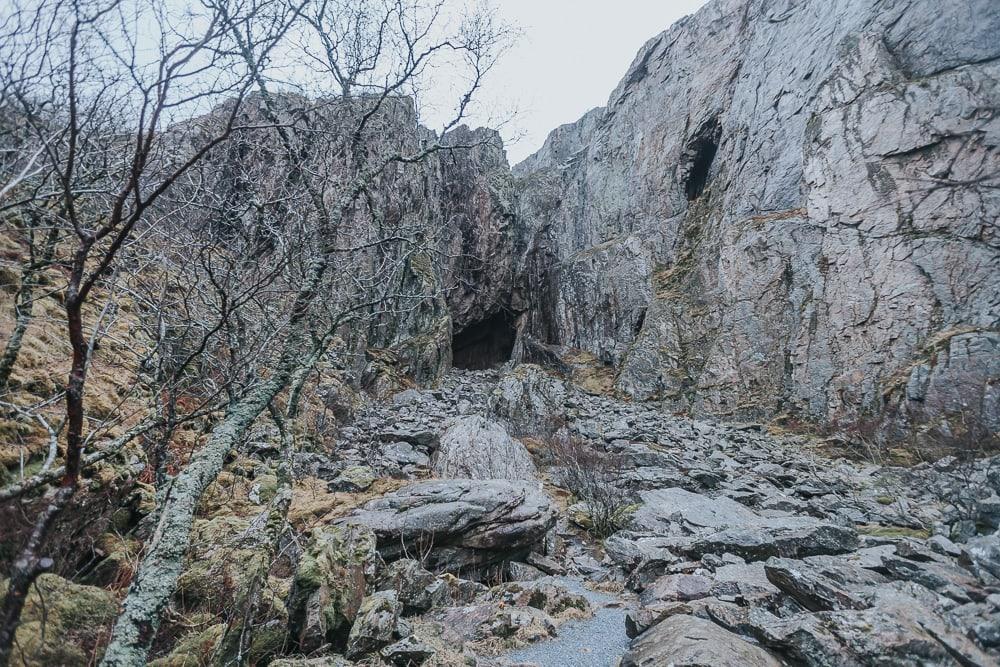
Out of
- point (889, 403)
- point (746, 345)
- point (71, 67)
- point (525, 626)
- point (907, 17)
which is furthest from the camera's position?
point (746, 345)

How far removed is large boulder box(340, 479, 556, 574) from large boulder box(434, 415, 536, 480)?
10.3 feet

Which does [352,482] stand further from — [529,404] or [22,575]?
[529,404]

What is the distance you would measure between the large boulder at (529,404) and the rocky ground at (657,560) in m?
4.08

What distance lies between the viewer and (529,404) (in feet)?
62.2

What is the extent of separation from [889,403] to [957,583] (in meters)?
12.6

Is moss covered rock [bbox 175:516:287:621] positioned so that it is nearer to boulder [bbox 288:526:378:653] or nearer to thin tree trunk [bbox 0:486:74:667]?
boulder [bbox 288:526:378:653]

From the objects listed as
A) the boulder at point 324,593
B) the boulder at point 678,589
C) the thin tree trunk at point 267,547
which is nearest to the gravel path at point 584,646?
the boulder at point 678,589

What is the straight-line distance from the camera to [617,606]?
5.09 m

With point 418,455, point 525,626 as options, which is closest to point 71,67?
point 525,626

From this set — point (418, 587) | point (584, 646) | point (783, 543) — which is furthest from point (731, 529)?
point (418, 587)

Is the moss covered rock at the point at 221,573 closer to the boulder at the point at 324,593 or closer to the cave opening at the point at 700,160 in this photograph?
the boulder at the point at 324,593

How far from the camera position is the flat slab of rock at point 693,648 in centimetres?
299

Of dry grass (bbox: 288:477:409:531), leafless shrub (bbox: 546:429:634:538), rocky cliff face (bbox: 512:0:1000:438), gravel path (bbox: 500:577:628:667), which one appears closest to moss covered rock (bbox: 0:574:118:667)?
dry grass (bbox: 288:477:409:531)

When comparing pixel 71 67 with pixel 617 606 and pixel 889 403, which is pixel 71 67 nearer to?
pixel 617 606
